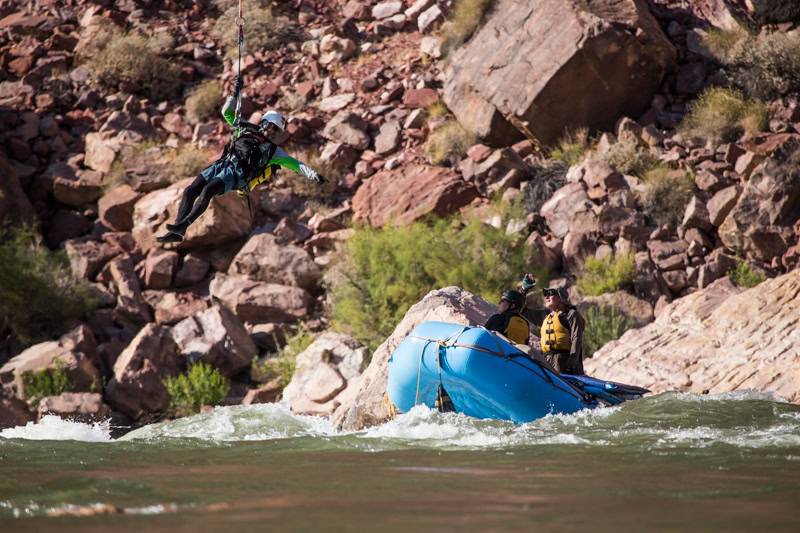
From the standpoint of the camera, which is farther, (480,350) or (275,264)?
(275,264)

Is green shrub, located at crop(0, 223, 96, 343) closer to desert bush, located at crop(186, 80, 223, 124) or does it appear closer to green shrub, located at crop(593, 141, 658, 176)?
desert bush, located at crop(186, 80, 223, 124)

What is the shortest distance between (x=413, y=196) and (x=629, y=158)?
4.43 meters

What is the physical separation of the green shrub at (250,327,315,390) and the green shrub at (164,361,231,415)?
81 centimetres

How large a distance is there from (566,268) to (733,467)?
30.5 feet

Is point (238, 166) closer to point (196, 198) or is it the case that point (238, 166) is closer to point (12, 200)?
point (196, 198)

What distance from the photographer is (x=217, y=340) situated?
13.0m

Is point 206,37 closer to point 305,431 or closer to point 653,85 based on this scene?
point 653,85

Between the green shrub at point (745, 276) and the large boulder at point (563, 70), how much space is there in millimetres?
4927

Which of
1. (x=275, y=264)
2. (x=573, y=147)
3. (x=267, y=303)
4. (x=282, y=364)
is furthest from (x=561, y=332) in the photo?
(x=573, y=147)

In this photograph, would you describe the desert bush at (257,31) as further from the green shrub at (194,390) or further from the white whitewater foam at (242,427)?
the white whitewater foam at (242,427)

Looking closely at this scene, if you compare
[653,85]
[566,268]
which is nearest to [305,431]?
[566,268]

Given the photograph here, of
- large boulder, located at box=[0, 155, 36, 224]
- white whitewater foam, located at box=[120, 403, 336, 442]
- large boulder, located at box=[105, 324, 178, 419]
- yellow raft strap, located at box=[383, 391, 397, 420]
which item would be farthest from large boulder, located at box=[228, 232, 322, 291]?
yellow raft strap, located at box=[383, 391, 397, 420]

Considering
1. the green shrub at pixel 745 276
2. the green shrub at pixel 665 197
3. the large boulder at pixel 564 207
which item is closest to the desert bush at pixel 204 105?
the large boulder at pixel 564 207

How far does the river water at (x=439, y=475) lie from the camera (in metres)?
3.14
